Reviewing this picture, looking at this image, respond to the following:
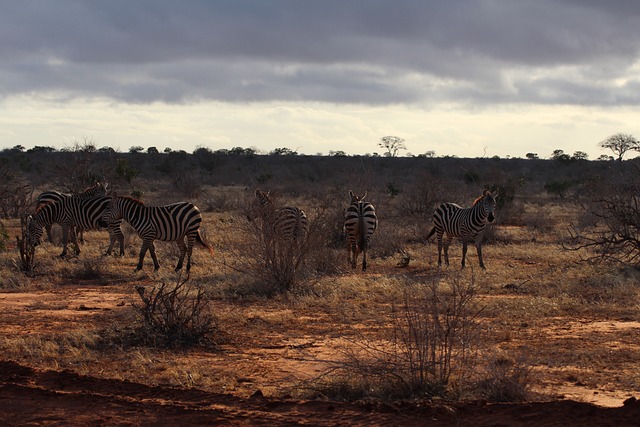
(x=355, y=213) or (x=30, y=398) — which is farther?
(x=355, y=213)

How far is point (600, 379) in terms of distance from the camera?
7586 mm

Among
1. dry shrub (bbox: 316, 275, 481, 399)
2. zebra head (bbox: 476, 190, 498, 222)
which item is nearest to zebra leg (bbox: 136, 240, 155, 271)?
zebra head (bbox: 476, 190, 498, 222)

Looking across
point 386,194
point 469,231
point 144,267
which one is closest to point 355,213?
point 469,231

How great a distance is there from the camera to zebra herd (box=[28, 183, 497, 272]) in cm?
1658

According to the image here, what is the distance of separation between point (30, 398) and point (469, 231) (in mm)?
12309

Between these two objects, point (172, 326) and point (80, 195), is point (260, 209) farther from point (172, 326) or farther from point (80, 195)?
point (80, 195)

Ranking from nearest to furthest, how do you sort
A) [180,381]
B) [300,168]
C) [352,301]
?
1. [180,381]
2. [352,301]
3. [300,168]

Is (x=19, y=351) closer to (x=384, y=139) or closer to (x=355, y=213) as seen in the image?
(x=355, y=213)

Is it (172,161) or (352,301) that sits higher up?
(172,161)

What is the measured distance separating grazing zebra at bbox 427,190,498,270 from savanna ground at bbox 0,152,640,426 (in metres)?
0.66

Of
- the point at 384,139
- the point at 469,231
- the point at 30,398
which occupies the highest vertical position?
the point at 384,139

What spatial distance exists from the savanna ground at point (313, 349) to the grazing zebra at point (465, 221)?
2.16 ft

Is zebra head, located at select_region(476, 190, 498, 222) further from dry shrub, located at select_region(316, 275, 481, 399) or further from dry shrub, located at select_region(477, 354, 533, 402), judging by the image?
dry shrub, located at select_region(477, 354, 533, 402)

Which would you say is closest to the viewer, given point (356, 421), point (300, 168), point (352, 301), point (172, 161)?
point (356, 421)
